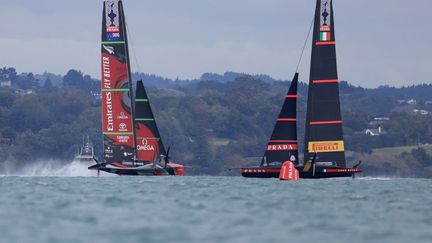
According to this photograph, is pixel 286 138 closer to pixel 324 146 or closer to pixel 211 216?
pixel 324 146

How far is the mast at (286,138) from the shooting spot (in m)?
88.8

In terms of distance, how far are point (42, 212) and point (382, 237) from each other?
40.5ft

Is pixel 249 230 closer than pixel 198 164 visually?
Yes

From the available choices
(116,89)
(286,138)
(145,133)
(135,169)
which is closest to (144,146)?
(145,133)

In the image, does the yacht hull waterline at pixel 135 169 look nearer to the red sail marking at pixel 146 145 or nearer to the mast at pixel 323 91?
the red sail marking at pixel 146 145

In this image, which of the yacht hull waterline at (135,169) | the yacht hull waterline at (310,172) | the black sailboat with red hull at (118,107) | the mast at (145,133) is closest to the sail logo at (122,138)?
the black sailboat with red hull at (118,107)

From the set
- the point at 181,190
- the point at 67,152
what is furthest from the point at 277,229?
the point at 67,152

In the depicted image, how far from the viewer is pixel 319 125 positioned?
86.7 m

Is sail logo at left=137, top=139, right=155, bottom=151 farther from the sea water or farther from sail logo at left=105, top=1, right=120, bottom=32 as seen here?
the sea water

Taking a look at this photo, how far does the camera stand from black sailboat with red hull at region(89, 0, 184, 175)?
9181 cm

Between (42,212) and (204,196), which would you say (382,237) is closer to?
(42,212)

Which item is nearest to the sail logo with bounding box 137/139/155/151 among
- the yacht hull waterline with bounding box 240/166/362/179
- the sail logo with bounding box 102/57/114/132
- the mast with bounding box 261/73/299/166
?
the sail logo with bounding box 102/57/114/132

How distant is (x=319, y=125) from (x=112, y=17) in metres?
15.2

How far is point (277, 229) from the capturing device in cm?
4188
